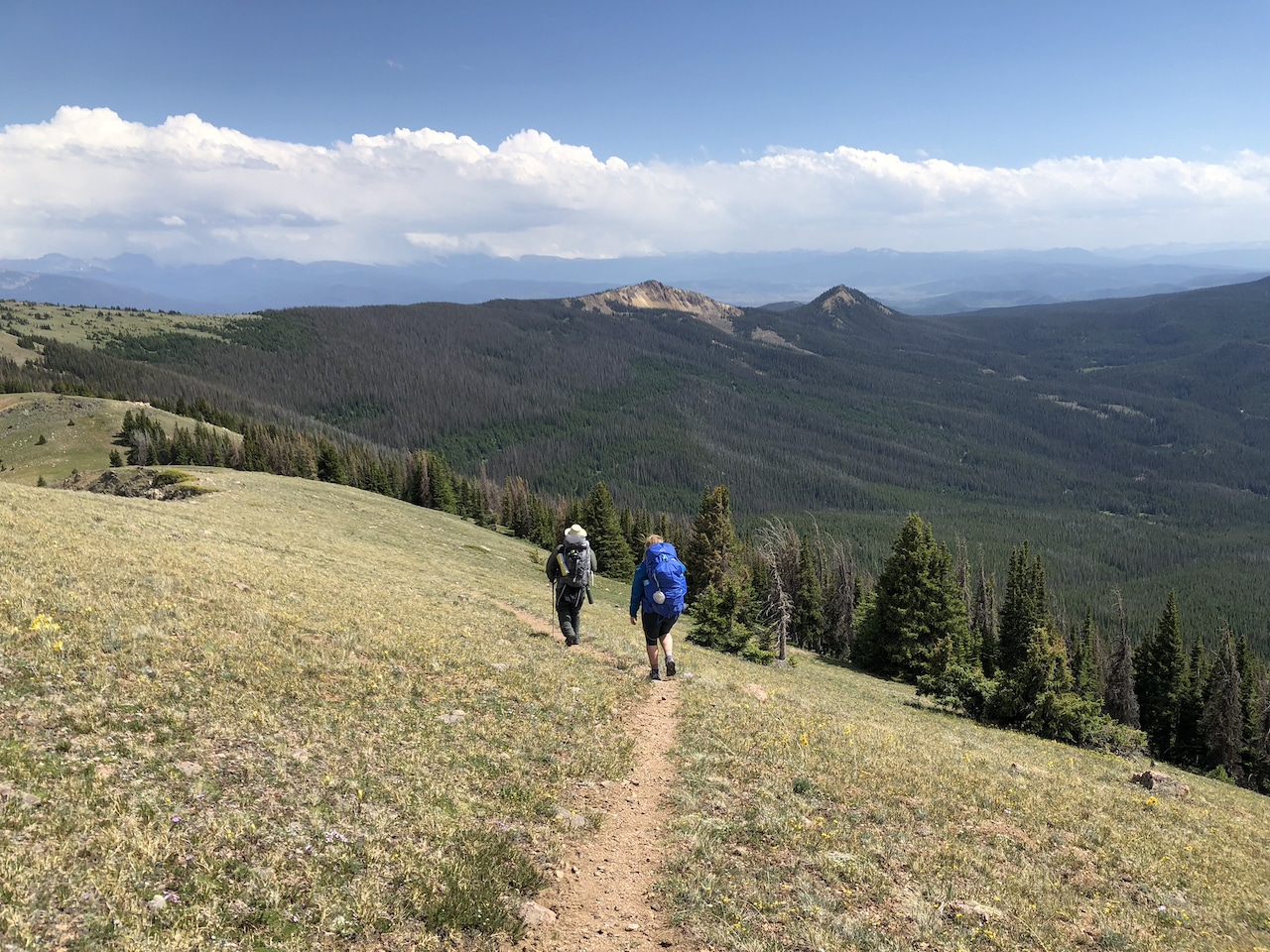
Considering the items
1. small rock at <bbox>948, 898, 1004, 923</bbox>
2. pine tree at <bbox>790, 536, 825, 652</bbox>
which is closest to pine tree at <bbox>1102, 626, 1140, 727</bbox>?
pine tree at <bbox>790, 536, 825, 652</bbox>

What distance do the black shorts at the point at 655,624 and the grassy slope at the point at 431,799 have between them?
147cm

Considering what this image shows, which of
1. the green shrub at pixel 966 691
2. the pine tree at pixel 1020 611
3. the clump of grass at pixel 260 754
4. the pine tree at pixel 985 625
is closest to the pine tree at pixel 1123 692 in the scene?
the pine tree at pixel 985 625

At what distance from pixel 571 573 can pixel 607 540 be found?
59.7 meters

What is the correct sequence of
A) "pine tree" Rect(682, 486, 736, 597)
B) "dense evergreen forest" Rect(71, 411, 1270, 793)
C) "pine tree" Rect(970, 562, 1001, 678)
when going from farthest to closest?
"pine tree" Rect(682, 486, 736, 597)
"pine tree" Rect(970, 562, 1001, 678)
"dense evergreen forest" Rect(71, 411, 1270, 793)

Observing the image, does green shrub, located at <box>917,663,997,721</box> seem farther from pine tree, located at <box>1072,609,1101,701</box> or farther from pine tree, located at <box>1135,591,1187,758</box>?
pine tree, located at <box>1135,591,1187,758</box>

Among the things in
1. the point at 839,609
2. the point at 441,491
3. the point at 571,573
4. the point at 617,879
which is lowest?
the point at 839,609

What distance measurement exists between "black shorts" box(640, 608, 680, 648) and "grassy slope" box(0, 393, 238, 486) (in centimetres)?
9403

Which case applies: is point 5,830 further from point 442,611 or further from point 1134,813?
point 1134,813

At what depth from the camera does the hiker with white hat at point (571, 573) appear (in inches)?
749

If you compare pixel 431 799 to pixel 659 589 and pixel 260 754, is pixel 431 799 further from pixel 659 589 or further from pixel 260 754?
pixel 659 589

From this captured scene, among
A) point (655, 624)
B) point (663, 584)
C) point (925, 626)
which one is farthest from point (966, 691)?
point (663, 584)

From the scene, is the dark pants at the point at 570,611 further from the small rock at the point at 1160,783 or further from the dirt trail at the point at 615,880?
the small rock at the point at 1160,783

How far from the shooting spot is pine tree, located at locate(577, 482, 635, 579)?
7900 cm

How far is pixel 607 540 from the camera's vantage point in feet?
259
